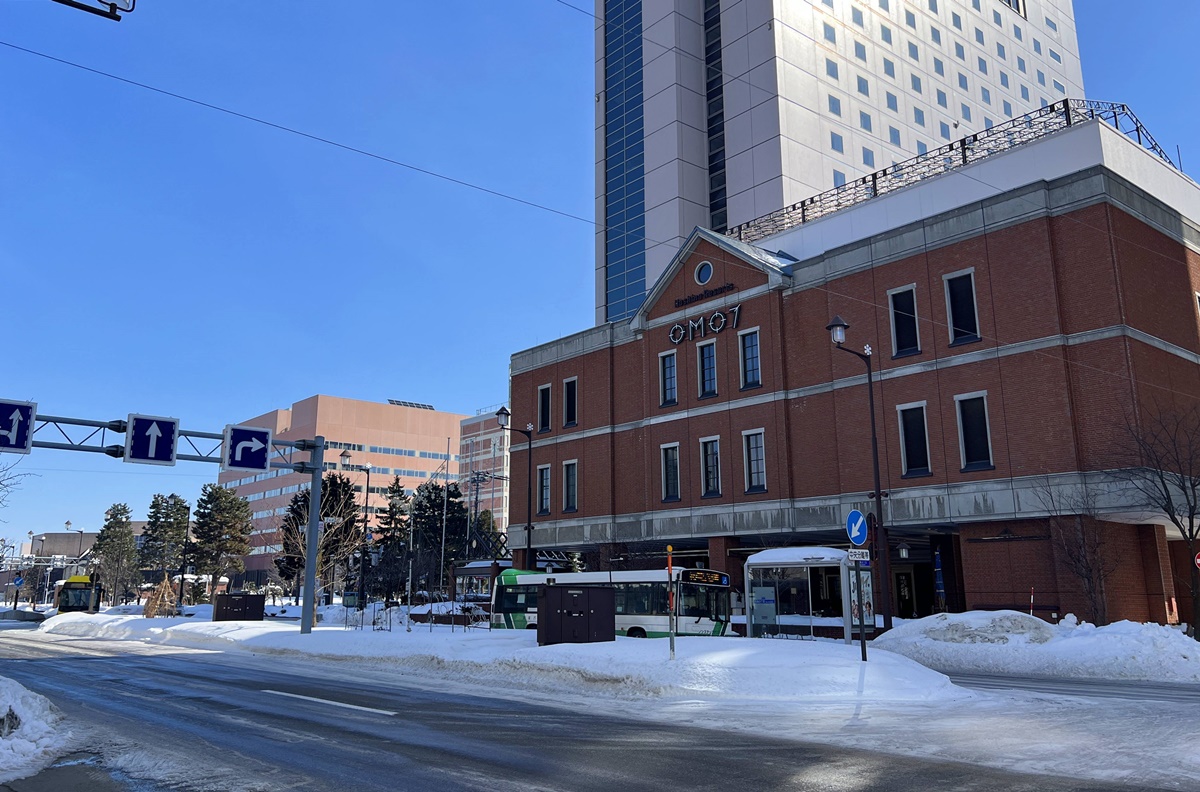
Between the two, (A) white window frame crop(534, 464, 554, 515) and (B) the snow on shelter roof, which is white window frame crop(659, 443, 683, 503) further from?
(B) the snow on shelter roof

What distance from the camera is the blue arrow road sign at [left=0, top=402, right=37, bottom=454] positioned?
2366 cm

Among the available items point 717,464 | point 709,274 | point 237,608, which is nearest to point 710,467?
point 717,464

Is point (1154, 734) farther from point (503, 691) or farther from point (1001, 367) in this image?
point (1001, 367)

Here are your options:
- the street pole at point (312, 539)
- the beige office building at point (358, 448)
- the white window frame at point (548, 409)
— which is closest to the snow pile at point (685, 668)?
the street pole at point (312, 539)

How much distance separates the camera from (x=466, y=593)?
182 ft

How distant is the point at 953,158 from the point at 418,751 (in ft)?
148

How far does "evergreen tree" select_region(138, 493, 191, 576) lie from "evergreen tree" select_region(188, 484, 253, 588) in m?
6.33

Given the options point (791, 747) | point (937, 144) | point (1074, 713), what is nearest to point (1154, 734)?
point (1074, 713)

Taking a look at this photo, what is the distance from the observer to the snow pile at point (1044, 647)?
806 inches

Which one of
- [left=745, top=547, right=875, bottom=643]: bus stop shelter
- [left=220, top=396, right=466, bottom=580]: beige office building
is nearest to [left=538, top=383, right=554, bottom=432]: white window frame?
[left=745, top=547, right=875, bottom=643]: bus stop shelter

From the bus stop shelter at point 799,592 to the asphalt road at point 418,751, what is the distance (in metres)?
14.1

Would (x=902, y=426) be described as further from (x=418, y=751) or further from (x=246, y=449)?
(x=418, y=751)

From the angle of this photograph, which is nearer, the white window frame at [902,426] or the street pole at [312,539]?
the street pole at [312,539]

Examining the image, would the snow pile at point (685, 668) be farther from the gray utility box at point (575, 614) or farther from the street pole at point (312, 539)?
the street pole at point (312, 539)
